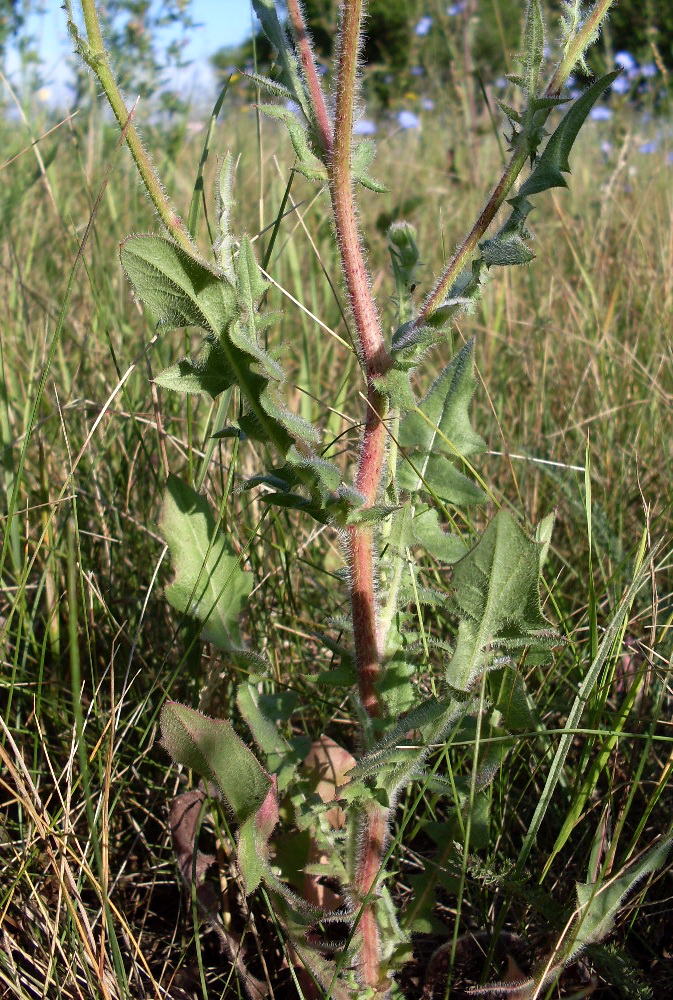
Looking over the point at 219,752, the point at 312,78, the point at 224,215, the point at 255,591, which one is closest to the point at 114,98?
the point at 224,215

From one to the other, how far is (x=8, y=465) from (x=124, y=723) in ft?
2.15

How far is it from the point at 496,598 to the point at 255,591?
0.80 meters

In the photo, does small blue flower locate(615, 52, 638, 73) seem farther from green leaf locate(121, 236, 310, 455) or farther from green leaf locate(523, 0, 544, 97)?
green leaf locate(121, 236, 310, 455)

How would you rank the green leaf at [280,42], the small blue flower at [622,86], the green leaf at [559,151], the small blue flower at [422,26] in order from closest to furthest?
the green leaf at [559,151] → the green leaf at [280,42] → the small blue flower at [622,86] → the small blue flower at [422,26]

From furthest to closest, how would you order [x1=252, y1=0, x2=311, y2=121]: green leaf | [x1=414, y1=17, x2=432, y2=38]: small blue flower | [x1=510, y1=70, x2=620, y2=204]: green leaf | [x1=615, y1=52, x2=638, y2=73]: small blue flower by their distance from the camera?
[x1=414, y1=17, x2=432, y2=38]: small blue flower → [x1=615, y1=52, x2=638, y2=73]: small blue flower → [x1=252, y1=0, x2=311, y2=121]: green leaf → [x1=510, y1=70, x2=620, y2=204]: green leaf

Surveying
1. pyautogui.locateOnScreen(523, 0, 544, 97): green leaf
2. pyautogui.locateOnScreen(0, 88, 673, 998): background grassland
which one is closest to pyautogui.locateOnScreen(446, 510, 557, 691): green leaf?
pyautogui.locateOnScreen(0, 88, 673, 998): background grassland

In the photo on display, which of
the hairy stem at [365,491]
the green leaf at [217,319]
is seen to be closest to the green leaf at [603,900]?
the hairy stem at [365,491]

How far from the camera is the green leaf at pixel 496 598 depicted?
967 mm

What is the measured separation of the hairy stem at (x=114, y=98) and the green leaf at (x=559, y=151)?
42cm

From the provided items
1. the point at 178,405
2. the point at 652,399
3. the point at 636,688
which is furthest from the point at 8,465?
the point at 652,399

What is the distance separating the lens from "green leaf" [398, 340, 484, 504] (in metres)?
1.27

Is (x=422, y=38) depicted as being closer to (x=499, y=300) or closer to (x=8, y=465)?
(x=499, y=300)

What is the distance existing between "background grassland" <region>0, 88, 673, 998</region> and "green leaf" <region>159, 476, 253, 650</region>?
113 mm

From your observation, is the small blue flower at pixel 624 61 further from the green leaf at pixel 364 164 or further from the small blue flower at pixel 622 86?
the green leaf at pixel 364 164
